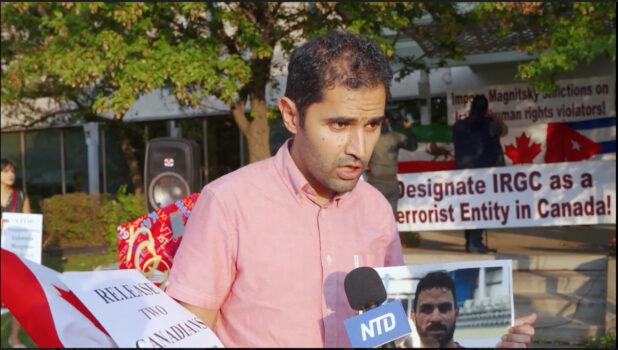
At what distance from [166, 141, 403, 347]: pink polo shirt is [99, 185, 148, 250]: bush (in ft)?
52.3

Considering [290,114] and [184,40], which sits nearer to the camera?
[290,114]

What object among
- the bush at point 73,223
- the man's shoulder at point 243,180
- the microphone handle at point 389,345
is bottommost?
the bush at point 73,223

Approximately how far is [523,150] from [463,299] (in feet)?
41.4

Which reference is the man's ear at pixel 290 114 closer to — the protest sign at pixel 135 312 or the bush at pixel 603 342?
the protest sign at pixel 135 312

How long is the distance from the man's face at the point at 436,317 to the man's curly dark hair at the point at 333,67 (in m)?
0.60

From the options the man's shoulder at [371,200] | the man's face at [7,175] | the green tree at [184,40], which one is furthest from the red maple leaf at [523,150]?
the man's shoulder at [371,200]

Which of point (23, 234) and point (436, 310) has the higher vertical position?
point (436, 310)

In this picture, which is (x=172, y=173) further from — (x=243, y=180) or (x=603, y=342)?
(x=243, y=180)

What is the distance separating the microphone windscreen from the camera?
1.96 metres

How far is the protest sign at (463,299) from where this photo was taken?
1.97m

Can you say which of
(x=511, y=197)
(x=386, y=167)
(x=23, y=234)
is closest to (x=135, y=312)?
(x=386, y=167)

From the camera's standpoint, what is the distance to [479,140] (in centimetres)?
1095

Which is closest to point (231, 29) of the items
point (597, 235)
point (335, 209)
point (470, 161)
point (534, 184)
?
point (470, 161)

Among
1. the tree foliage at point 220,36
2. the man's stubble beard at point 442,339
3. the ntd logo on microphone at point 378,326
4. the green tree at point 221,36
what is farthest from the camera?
the green tree at point 221,36
